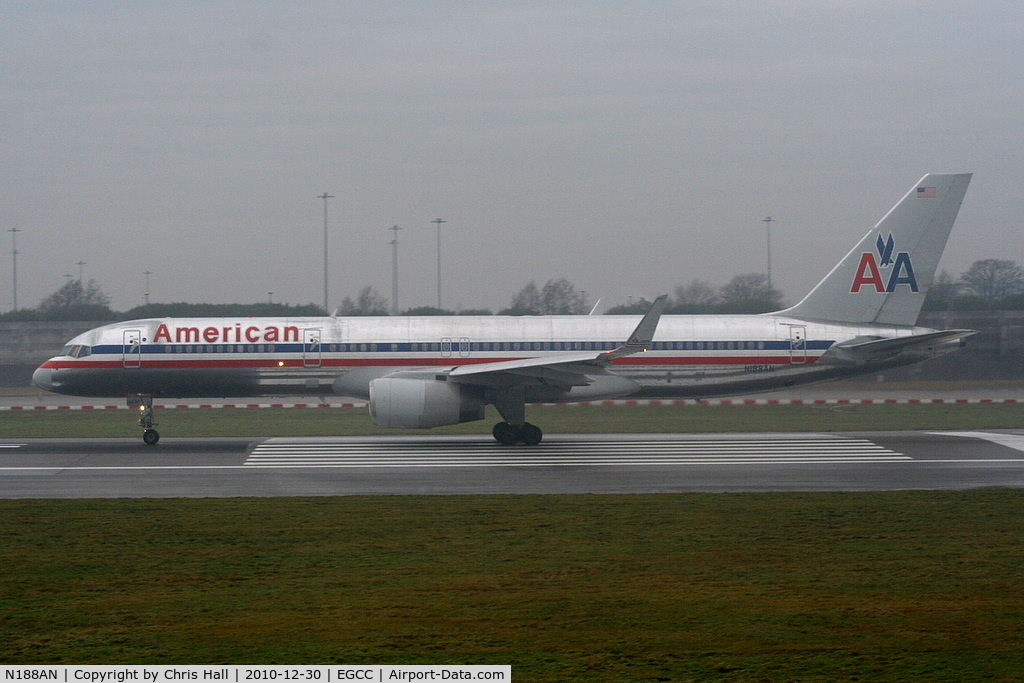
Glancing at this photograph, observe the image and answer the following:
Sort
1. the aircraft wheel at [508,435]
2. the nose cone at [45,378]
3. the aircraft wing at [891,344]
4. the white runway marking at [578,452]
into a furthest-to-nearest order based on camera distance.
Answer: the nose cone at [45,378] → the aircraft wing at [891,344] → the aircraft wheel at [508,435] → the white runway marking at [578,452]

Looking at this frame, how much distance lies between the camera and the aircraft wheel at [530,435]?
28.8m

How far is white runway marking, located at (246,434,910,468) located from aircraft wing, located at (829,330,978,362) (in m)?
2.47

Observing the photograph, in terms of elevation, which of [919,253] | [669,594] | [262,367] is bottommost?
[669,594]

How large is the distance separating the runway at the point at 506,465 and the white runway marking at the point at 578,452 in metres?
0.03

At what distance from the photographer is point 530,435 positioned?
2878 cm

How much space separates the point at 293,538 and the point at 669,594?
577 cm

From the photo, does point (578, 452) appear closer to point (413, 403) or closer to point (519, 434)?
point (519, 434)

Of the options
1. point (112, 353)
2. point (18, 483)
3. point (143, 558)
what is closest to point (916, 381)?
point (112, 353)

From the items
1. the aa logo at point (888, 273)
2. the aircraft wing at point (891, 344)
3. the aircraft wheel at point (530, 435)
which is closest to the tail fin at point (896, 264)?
the aa logo at point (888, 273)

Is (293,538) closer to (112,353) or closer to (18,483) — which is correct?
(18,483)

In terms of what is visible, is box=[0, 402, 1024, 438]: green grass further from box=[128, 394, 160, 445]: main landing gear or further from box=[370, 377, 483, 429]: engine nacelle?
box=[370, 377, 483, 429]: engine nacelle

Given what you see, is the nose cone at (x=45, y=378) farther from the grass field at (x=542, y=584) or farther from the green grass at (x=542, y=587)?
the green grass at (x=542, y=587)

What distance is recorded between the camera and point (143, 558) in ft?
43.7

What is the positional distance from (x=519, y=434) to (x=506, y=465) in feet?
14.6
